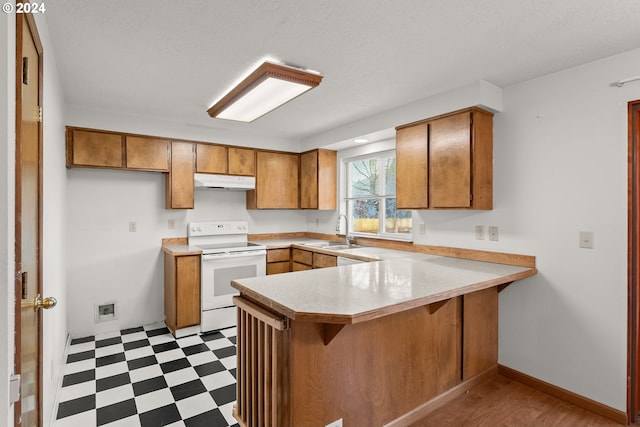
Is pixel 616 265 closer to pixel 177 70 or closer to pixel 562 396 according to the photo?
pixel 562 396

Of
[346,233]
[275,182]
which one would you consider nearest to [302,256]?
[346,233]

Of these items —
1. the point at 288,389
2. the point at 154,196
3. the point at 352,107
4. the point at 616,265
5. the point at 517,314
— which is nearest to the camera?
the point at 288,389

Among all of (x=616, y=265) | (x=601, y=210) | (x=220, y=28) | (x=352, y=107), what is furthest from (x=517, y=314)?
(x=220, y=28)

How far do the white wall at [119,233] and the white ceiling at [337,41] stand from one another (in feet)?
3.11

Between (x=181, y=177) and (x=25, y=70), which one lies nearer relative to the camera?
(x=25, y=70)

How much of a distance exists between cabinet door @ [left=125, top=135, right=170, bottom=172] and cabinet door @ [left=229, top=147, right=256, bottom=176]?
0.74 metres

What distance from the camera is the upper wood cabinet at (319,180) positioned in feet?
14.4

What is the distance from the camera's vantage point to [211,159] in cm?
396

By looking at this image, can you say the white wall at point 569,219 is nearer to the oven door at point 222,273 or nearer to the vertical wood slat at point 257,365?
the vertical wood slat at point 257,365

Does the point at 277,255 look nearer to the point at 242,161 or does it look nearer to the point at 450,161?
the point at 242,161

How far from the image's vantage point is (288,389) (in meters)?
1.63

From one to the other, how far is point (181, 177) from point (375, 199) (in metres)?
2.27

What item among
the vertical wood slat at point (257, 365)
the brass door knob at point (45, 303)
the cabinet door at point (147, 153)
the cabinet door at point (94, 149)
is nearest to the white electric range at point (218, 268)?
the cabinet door at point (147, 153)

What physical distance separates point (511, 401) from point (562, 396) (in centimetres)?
37
